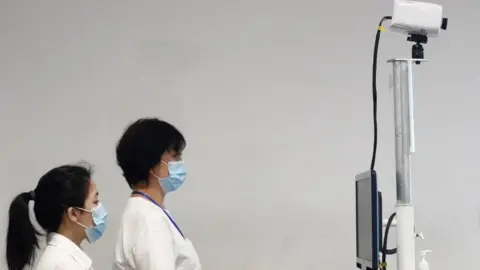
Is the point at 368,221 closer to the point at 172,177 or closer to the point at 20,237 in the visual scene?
the point at 172,177

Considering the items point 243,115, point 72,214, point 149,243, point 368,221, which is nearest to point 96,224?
point 72,214

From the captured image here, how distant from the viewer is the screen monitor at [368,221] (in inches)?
65.2

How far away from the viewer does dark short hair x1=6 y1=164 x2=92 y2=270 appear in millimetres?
1661

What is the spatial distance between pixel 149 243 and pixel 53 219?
0.89 feet

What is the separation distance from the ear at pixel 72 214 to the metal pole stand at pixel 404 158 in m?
0.89

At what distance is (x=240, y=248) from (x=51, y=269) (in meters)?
1.09

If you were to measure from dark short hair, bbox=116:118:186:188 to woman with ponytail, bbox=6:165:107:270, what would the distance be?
147 millimetres

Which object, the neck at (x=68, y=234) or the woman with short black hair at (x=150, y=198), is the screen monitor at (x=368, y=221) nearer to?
the woman with short black hair at (x=150, y=198)

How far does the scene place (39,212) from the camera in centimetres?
168

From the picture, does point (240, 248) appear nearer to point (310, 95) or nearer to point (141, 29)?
point (310, 95)

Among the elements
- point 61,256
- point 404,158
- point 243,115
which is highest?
point 243,115

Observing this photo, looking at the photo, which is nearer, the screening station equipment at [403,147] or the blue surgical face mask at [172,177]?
the screening station equipment at [403,147]

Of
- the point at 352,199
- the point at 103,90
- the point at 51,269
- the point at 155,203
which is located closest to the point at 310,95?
the point at 352,199

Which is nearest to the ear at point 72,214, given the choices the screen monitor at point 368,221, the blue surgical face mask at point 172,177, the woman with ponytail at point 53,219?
the woman with ponytail at point 53,219
